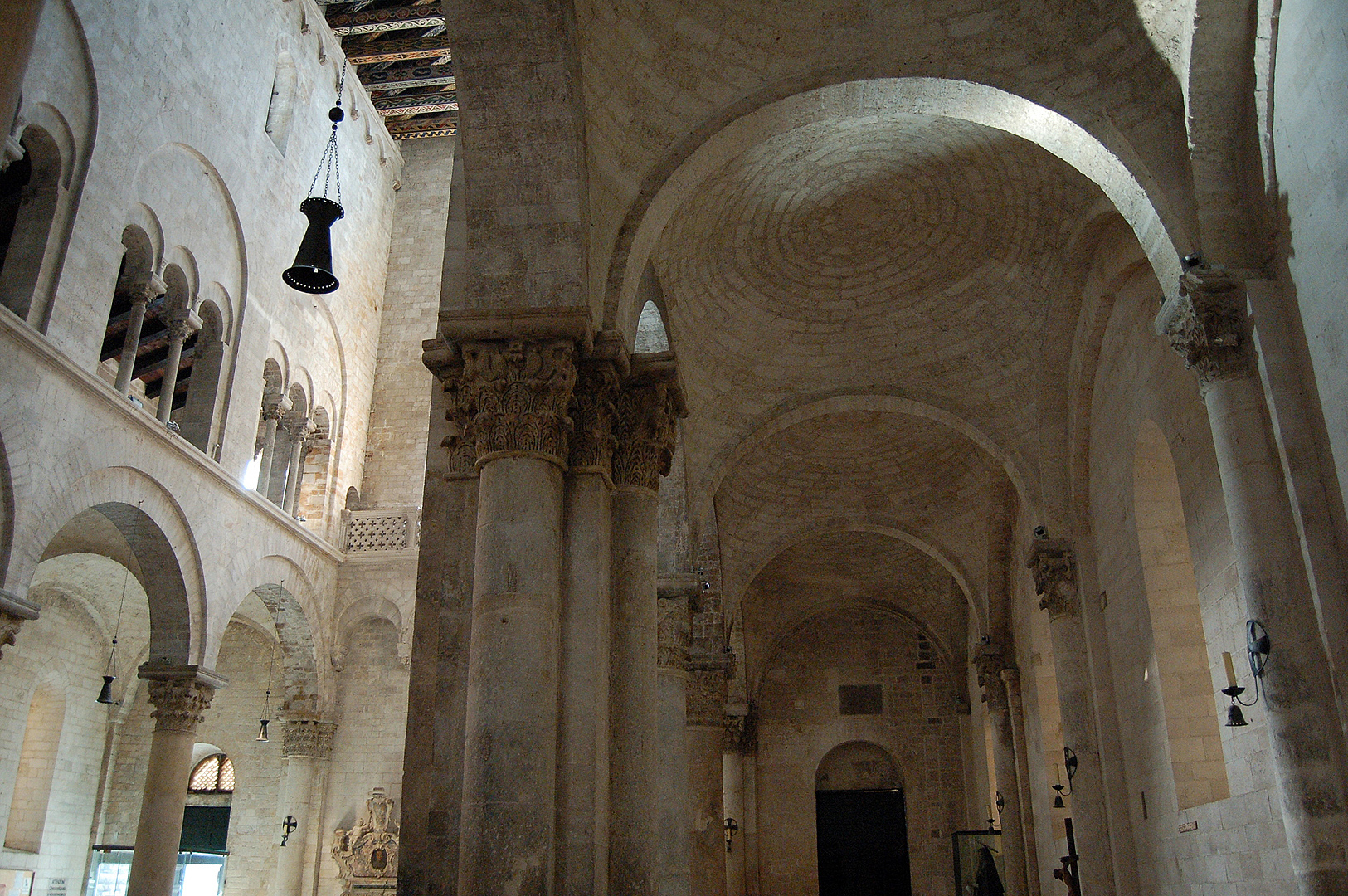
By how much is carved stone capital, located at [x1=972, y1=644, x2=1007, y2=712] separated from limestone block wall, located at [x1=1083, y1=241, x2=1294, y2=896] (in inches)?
184

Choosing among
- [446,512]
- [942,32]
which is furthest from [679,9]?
[446,512]

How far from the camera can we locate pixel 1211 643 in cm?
731

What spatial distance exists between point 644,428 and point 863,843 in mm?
13875

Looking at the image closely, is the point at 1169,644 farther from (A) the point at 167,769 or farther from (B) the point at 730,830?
(A) the point at 167,769

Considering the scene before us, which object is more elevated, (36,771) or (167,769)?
(36,771)

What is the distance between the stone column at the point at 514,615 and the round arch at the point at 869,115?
969 millimetres

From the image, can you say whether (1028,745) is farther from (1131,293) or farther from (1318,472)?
(1318,472)

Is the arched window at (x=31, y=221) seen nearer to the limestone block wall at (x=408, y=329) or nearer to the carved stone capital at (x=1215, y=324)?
the limestone block wall at (x=408, y=329)

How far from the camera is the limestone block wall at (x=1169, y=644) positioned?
669 cm

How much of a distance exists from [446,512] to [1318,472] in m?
5.03

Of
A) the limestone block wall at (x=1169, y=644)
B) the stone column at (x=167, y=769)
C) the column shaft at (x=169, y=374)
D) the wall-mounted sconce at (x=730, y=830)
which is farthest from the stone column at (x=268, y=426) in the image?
the limestone block wall at (x=1169, y=644)

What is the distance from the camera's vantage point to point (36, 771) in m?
15.9

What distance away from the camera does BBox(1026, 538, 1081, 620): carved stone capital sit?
33.6 feet

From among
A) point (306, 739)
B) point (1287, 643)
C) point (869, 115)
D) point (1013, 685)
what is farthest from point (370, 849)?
point (1287, 643)
